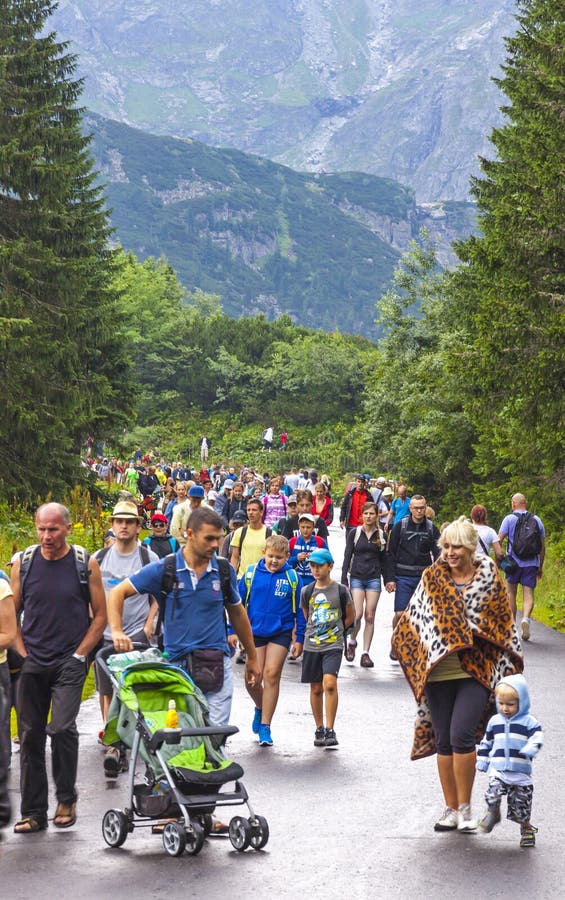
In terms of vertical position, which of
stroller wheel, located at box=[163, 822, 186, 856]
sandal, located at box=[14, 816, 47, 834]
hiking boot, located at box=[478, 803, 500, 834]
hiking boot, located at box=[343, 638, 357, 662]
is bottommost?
sandal, located at box=[14, 816, 47, 834]

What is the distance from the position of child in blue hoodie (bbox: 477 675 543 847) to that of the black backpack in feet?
32.8

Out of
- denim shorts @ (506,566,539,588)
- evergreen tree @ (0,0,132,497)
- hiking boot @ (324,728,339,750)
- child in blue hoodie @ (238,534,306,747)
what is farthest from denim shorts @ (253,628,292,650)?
evergreen tree @ (0,0,132,497)

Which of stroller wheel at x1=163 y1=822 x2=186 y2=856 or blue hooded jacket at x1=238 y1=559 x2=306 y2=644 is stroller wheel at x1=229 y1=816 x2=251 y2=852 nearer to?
stroller wheel at x1=163 y1=822 x2=186 y2=856

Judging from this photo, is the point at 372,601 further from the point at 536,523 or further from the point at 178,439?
the point at 178,439

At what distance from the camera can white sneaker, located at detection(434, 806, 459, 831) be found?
7859 mm

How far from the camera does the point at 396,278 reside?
4738cm

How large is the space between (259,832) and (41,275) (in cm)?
2129

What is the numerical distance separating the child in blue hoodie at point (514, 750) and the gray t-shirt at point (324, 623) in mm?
3546

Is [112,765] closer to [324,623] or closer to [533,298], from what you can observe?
[324,623]

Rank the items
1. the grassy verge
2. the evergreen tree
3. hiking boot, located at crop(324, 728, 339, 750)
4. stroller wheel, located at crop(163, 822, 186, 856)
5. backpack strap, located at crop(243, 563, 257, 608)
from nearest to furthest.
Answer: stroller wheel, located at crop(163, 822, 186, 856) < hiking boot, located at crop(324, 728, 339, 750) < backpack strap, located at crop(243, 563, 257, 608) < the grassy verge < the evergreen tree

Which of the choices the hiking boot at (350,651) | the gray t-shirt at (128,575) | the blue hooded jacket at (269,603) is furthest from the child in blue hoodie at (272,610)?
the hiking boot at (350,651)

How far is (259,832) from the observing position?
7340 mm

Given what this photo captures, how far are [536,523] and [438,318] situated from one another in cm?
2786

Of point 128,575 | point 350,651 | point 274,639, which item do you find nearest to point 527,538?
point 350,651
